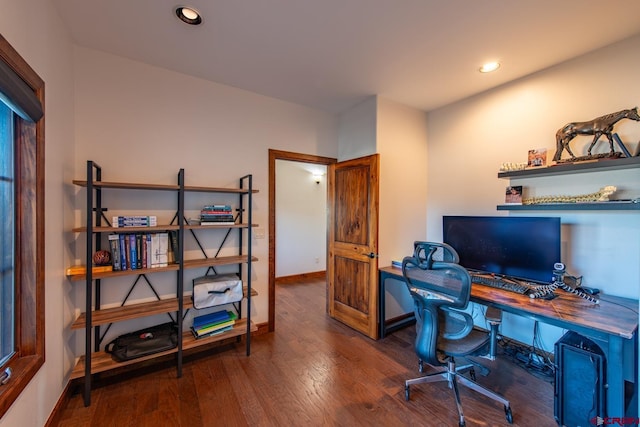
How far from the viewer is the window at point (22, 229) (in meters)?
1.29

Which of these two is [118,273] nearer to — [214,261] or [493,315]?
[214,261]

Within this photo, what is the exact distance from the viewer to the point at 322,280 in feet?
17.0

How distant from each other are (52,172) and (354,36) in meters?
2.31

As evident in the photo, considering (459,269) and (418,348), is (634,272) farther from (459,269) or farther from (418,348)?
(418,348)

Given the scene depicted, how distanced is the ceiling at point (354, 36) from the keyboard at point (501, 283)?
1961 mm

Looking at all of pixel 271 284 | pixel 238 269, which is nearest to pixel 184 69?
pixel 238 269

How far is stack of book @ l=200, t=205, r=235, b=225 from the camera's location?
2367 millimetres

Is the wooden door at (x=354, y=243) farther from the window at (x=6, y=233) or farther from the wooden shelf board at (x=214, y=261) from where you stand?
the window at (x=6, y=233)

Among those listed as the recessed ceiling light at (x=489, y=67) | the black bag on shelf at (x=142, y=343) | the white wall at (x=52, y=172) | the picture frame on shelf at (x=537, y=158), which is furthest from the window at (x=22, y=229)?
the picture frame on shelf at (x=537, y=158)

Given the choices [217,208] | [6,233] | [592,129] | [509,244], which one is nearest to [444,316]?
[509,244]

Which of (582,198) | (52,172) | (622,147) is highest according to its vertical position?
(622,147)

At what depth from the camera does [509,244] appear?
235cm

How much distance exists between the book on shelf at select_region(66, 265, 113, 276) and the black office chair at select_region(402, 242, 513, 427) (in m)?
2.33

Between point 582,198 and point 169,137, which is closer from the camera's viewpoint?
point 582,198
